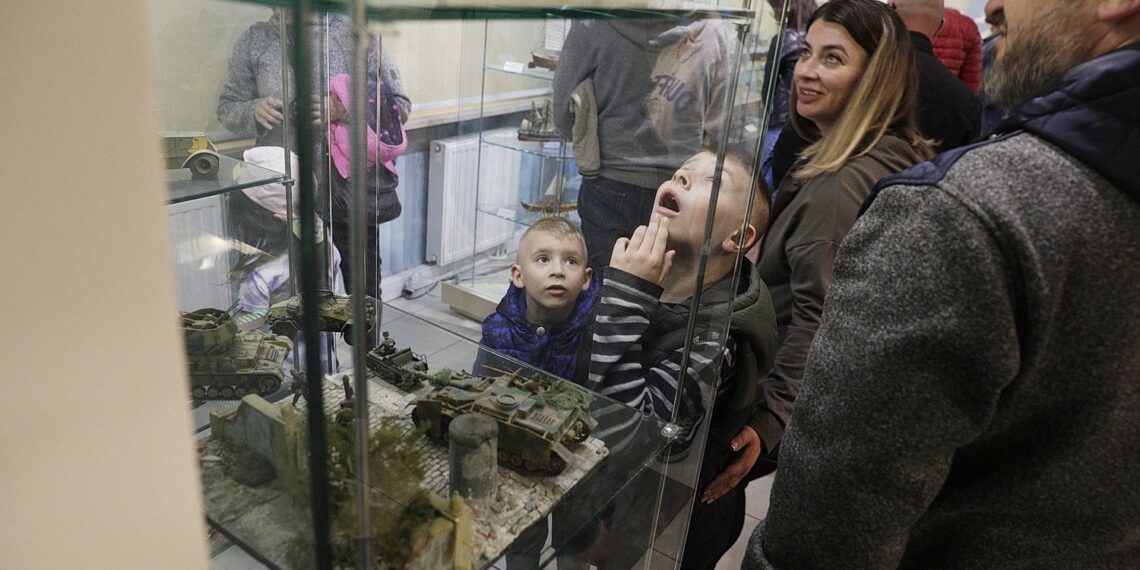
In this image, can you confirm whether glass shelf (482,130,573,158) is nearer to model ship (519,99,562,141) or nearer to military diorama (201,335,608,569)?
model ship (519,99,562,141)

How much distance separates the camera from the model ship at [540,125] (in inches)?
36.8

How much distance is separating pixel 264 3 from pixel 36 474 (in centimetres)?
32

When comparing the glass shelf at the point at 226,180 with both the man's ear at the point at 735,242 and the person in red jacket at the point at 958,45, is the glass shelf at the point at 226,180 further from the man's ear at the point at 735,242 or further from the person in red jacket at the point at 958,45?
the person in red jacket at the point at 958,45

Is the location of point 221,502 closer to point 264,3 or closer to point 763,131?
point 264,3

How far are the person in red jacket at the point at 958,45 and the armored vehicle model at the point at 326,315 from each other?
2564mm

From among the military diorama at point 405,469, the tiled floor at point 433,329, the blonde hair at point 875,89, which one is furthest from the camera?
the blonde hair at point 875,89

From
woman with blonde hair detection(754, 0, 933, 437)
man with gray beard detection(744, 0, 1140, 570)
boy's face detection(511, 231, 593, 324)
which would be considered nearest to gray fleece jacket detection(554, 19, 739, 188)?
boy's face detection(511, 231, 593, 324)

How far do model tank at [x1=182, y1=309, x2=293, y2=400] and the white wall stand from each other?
0.21 meters

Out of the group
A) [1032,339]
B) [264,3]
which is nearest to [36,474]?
[264,3]

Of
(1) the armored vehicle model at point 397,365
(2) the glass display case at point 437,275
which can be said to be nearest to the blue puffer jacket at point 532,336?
(2) the glass display case at point 437,275

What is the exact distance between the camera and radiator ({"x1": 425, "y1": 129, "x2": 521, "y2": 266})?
2.92 feet

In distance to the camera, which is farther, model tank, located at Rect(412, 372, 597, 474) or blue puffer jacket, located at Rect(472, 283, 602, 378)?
blue puffer jacket, located at Rect(472, 283, 602, 378)

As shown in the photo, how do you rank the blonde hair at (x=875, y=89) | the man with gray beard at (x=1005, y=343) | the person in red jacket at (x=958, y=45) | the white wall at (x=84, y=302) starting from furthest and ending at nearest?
the person in red jacket at (x=958, y=45), the blonde hair at (x=875, y=89), the man with gray beard at (x=1005, y=343), the white wall at (x=84, y=302)

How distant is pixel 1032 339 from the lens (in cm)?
70
